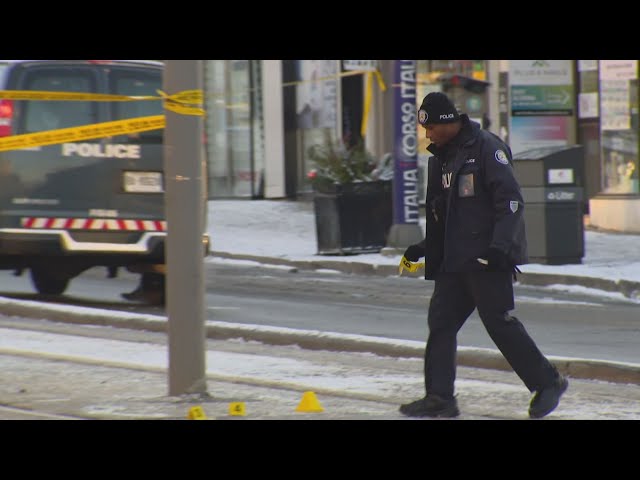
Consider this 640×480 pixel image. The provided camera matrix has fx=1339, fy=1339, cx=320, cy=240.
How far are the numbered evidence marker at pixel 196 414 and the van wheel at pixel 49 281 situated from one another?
6.68 meters

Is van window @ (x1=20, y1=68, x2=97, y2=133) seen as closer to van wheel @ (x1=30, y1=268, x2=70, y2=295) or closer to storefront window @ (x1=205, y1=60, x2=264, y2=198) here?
van wheel @ (x1=30, y1=268, x2=70, y2=295)

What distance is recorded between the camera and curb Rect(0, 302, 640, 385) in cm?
806

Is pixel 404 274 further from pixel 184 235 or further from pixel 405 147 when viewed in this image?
pixel 184 235

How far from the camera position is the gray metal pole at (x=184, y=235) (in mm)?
7145

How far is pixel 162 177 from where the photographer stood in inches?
466

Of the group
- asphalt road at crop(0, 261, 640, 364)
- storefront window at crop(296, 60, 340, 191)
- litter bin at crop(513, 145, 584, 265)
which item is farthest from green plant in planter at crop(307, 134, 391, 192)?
storefront window at crop(296, 60, 340, 191)

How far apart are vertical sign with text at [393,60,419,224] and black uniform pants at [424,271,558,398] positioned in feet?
33.8

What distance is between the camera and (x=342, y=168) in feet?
57.9

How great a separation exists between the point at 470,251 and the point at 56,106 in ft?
19.7

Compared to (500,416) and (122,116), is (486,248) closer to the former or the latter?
(500,416)

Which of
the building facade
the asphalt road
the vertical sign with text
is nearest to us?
the asphalt road

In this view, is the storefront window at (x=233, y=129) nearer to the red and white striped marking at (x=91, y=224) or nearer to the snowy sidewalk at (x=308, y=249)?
the snowy sidewalk at (x=308, y=249)

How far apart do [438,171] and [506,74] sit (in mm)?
16591

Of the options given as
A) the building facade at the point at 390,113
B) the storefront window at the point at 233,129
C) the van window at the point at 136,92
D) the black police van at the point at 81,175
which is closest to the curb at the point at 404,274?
the building facade at the point at 390,113
